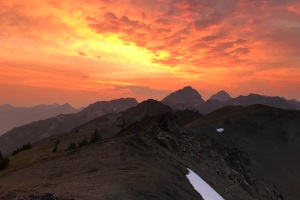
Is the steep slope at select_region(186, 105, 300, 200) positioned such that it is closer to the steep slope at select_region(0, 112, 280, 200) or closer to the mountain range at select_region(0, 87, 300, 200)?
the mountain range at select_region(0, 87, 300, 200)

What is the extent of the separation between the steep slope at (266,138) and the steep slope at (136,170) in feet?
164

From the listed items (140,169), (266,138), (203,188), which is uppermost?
(140,169)

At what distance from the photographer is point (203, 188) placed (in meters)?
42.9

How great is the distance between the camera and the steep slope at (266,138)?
121 metres

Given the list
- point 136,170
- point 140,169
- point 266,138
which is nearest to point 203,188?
point 140,169

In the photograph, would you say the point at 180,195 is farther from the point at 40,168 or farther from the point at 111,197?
the point at 40,168

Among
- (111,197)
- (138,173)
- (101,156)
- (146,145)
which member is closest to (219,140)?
(146,145)

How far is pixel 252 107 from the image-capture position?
18112cm

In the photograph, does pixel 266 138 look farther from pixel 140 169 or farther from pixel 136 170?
pixel 136 170

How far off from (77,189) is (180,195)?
9562 mm

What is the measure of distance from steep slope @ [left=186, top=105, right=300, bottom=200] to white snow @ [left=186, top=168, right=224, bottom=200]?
68.4 m

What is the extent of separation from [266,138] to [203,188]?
11673 cm

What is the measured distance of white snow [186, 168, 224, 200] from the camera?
41022 mm

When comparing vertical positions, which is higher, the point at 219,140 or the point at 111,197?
the point at 111,197
